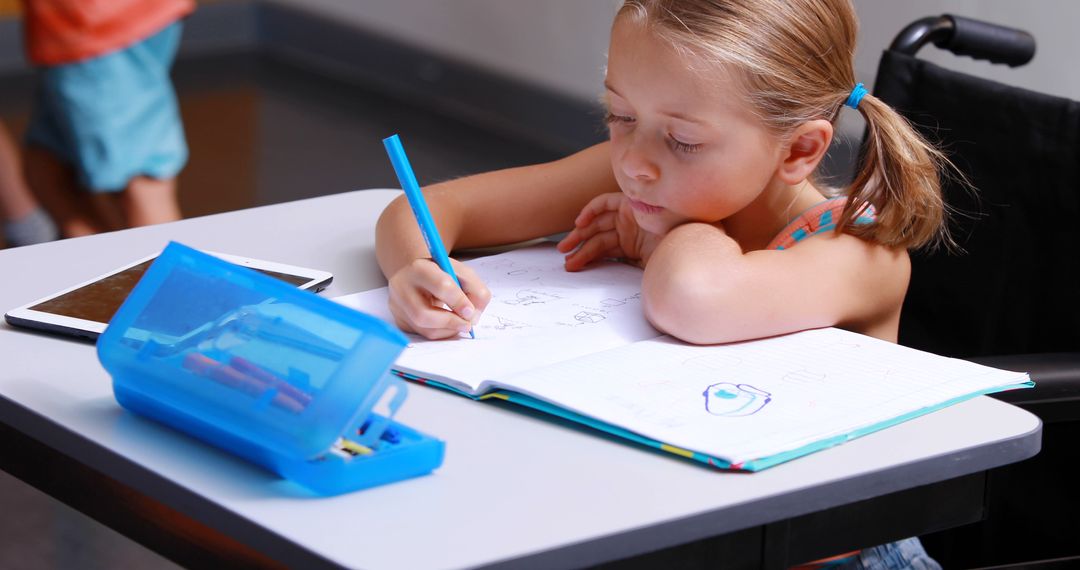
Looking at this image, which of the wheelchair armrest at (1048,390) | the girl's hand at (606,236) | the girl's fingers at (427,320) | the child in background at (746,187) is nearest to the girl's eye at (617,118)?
the child in background at (746,187)

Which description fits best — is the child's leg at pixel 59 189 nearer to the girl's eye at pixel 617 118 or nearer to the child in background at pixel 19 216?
the child in background at pixel 19 216

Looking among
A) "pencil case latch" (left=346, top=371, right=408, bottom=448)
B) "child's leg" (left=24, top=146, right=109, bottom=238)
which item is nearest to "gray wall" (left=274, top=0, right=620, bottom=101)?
"child's leg" (left=24, top=146, right=109, bottom=238)

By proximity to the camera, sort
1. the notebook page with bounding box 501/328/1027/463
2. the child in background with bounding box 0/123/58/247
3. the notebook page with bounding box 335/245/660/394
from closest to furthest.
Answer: the notebook page with bounding box 501/328/1027/463
the notebook page with bounding box 335/245/660/394
the child in background with bounding box 0/123/58/247

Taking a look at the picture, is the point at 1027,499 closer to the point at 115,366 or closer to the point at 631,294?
the point at 631,294

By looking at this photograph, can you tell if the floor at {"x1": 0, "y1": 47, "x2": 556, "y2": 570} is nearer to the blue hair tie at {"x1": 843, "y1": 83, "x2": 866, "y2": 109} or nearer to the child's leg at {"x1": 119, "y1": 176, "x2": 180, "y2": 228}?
the child's leg at {"x1": 119, "y1": 176, "x2": 180, "y2": 228}

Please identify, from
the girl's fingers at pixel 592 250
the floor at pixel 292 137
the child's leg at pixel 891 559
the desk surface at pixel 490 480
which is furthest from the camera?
the floor at pixel 292 137

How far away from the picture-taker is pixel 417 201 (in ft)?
3.15

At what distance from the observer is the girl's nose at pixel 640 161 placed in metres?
1.04

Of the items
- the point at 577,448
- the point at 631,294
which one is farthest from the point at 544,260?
the point at 577,448

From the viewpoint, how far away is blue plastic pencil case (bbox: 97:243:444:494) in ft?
2.29

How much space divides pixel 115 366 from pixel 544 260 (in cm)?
48

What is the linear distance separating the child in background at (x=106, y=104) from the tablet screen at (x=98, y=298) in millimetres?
1452

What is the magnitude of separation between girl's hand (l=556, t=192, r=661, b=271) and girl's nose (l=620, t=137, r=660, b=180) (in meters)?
0.12

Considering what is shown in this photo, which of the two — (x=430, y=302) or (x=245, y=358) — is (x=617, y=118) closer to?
A: (x=430, y=302)
